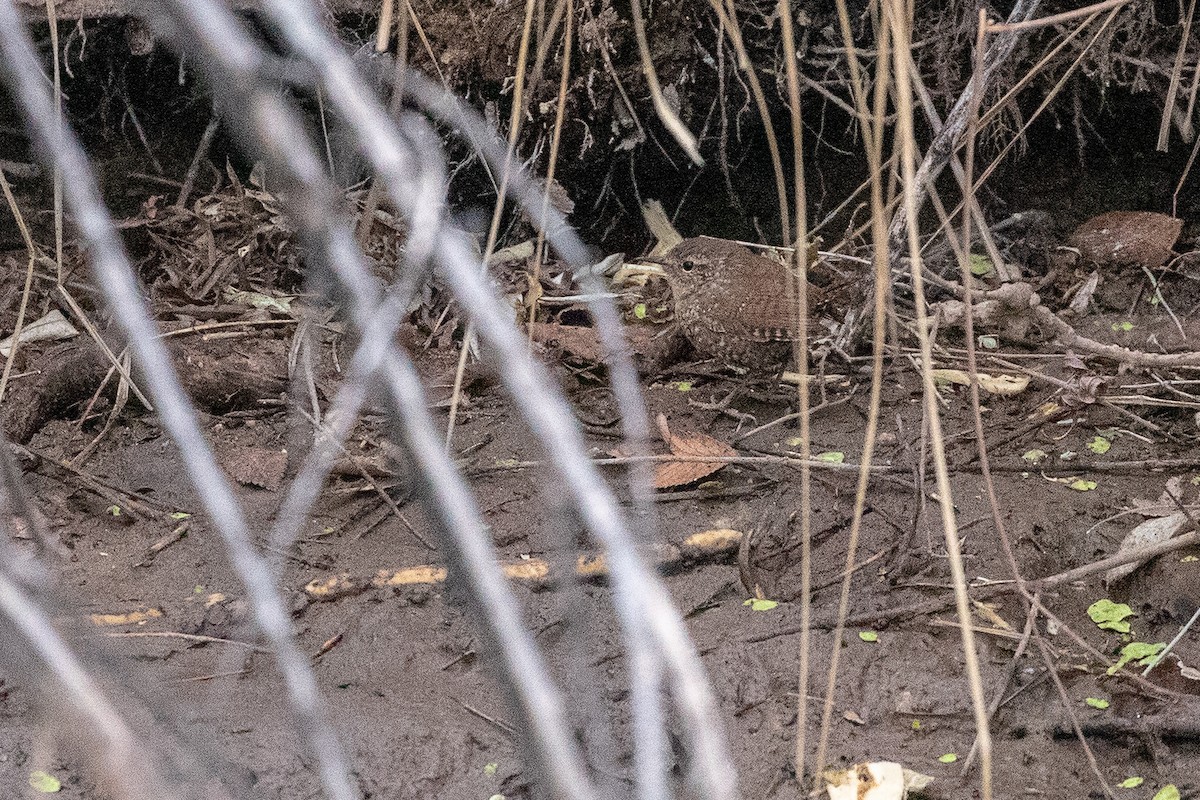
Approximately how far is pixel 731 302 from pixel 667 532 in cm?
104

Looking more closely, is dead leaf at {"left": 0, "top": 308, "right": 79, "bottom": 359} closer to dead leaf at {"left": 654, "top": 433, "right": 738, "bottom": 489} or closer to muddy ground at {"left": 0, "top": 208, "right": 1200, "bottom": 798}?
muddy ground at {"left": 0, "top": 208, "right": 1200, "bottom": 798}

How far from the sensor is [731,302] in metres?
4.16

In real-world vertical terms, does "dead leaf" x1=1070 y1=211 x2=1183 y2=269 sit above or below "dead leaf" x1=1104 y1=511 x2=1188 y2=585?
above

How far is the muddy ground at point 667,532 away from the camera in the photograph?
2.73 meters

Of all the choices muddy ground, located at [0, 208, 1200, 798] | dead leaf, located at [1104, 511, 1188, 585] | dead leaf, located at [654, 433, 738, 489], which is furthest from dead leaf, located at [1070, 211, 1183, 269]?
dead leaf, located at [654, 433, 738, 489]

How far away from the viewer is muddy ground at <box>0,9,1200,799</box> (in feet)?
8.95

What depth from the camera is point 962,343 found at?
4562 mm

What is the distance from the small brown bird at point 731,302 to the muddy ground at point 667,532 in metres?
0.16

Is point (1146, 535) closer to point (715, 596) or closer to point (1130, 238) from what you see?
point (715, 596)

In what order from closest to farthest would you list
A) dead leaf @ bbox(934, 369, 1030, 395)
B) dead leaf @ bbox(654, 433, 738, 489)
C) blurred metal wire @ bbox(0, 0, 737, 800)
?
blurred metal wire @ bbox(0, 0, 737, 800), dead leaf @ bbox(654, 433, 738, 489), dead leaf @ bbox(934, 369, 1030, 395)

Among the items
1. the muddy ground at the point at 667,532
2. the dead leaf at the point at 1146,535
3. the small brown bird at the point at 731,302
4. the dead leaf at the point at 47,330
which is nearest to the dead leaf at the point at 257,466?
the muddy ground at the point at 667,532

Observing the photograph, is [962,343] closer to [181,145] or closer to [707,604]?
[707,604]

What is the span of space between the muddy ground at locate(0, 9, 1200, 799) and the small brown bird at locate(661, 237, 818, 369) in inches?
6.3

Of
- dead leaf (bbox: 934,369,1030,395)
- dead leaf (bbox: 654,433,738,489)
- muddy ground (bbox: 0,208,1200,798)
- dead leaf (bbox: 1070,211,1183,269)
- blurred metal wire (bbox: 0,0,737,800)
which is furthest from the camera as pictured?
dead leaf (bbox: 1070,211,1183,269)
